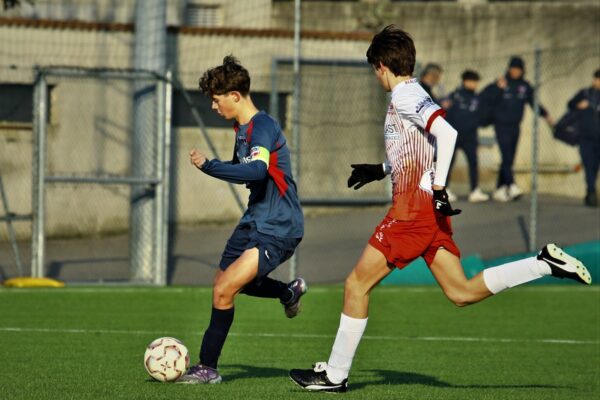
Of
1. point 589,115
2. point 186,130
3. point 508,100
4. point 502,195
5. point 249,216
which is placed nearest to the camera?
point 249,216

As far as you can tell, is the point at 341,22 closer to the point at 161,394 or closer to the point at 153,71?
the point at 153,71

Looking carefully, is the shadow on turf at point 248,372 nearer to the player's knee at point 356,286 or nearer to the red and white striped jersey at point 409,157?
the player's knee at point 356,286

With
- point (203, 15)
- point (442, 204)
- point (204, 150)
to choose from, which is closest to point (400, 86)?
point (442, 204)

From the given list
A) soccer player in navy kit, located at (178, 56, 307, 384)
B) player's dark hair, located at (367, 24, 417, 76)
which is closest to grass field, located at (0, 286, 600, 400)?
soccer player in navy kit, located at (178, 56, 307, 384)

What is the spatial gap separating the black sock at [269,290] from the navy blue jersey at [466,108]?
11359 millimetres

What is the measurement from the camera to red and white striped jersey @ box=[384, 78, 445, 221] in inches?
297

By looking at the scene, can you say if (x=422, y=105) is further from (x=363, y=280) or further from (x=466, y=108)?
(x=466, y=108)

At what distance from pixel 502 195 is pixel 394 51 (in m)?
12.2

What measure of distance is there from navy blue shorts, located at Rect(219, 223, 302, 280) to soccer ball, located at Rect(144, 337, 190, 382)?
605 mm

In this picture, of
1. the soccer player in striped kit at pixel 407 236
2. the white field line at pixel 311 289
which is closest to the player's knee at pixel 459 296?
the soccer player in striped kit at pixel 407 236

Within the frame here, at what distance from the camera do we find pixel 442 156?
732 cm

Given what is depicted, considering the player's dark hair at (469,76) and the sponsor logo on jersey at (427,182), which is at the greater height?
the player's dark hair at (469,76)

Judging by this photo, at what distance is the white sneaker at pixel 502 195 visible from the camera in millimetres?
19422

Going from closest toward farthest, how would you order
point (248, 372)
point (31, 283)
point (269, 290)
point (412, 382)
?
point (412, 382) → point (269, 290) → point (248, 372) → point (31, 283)
